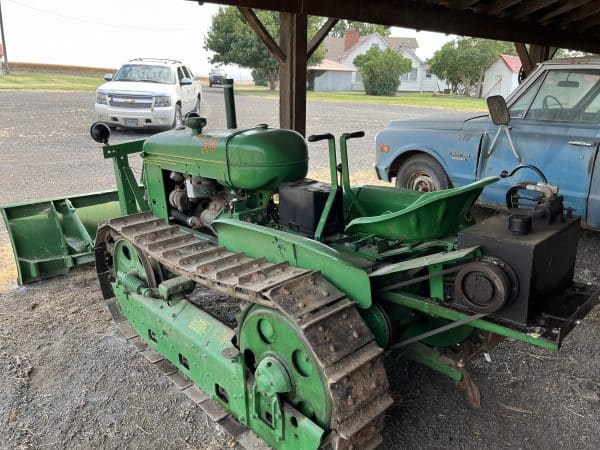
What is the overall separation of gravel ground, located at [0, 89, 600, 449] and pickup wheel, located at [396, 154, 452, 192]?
1.94m

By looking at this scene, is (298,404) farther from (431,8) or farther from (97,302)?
(431,8)

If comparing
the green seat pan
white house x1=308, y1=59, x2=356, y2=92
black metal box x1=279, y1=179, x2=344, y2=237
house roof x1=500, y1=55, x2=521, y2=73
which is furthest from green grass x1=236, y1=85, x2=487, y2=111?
the green seat pan

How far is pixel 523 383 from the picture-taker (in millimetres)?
3311

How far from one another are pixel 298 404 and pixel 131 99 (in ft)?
35.8

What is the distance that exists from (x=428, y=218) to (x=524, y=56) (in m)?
6.81

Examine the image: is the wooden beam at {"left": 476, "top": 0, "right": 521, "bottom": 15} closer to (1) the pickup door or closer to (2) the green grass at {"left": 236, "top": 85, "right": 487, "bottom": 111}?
(1) the pickup door

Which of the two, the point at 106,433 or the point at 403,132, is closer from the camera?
the point at 106,433

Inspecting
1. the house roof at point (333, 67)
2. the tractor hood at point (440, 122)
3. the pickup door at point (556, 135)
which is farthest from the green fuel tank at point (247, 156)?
the house roof at point (333, 67)

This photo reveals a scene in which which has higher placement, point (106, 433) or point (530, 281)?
point (530, 281)

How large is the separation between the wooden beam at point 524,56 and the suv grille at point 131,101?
25.7 ft

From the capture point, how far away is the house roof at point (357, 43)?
183 feet

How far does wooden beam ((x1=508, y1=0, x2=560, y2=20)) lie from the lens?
709cm

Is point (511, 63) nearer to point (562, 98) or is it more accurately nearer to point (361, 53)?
point (361, 53)

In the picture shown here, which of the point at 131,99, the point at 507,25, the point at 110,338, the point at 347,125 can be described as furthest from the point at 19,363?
the point at 347,125
